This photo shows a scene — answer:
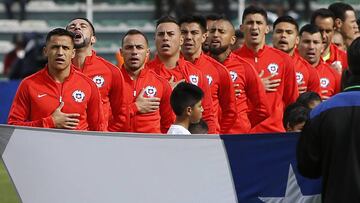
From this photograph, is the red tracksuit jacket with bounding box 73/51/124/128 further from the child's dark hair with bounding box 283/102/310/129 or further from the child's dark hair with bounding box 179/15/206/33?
the child's dark hair with bounding box 283/102/310/129

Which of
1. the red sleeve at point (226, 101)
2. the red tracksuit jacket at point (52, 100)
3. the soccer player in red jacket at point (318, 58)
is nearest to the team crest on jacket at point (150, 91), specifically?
the red sleeve at point (226, 101)

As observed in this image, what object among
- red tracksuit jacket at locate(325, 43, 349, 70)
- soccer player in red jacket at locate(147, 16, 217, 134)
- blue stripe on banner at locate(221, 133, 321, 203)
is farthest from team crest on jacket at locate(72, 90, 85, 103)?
red tracksuit jacket at locate(325, 43, 349, 70)

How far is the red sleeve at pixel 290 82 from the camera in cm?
1300

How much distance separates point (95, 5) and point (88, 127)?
55.2 ft

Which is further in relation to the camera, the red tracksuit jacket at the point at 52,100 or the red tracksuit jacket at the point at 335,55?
the red tracksuit jacket at the point at 335,55

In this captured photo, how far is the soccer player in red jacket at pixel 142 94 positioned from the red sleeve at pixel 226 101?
76cm

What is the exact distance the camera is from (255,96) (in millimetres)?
12547

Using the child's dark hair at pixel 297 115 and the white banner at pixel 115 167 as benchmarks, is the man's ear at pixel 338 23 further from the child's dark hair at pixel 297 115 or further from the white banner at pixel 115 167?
the white banner at pixel 115 167

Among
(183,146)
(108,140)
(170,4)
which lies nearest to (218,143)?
(183,146)

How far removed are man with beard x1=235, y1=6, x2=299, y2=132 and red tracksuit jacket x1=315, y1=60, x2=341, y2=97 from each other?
0.84 m

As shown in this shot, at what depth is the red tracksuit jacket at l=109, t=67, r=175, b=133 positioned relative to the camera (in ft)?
37.3

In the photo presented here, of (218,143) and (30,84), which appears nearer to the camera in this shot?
(218,143)

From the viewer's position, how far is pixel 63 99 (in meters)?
10.2

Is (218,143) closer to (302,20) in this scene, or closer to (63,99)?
(63,99)
